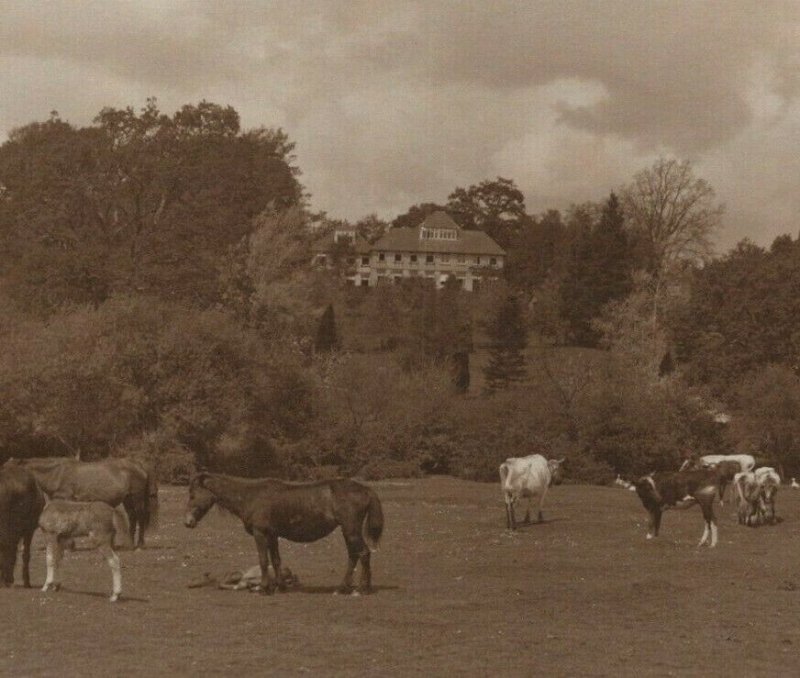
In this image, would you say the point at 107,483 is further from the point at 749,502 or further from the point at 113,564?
the point at 749,502

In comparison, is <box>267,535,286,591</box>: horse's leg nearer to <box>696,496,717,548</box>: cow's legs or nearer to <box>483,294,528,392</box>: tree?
<box>696,496,717,548</box>: cow's legs

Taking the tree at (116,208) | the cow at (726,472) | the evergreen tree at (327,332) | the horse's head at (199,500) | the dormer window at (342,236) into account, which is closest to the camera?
the horse's head at (199,500)

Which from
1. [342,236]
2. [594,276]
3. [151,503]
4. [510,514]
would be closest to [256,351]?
[510,514]

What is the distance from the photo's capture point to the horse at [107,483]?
27703 millimetres

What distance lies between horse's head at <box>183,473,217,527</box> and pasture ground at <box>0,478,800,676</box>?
115cm

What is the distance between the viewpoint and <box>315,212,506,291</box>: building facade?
160625 millimetres

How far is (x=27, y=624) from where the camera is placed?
57.7 ft

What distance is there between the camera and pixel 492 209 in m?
176

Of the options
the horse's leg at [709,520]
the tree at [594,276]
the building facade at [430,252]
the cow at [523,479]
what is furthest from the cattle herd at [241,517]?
the building facade at [430,252]

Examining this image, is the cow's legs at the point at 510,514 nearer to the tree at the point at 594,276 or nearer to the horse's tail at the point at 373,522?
the horse's tail at the point at 373,522

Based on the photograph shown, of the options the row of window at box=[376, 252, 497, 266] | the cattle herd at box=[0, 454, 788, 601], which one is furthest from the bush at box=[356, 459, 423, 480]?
the row of window at box=[376, 252, 497, 266]

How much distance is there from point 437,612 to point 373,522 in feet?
6.90

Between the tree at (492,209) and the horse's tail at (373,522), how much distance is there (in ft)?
487

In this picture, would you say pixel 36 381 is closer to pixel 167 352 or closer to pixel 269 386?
pixel 167 352
